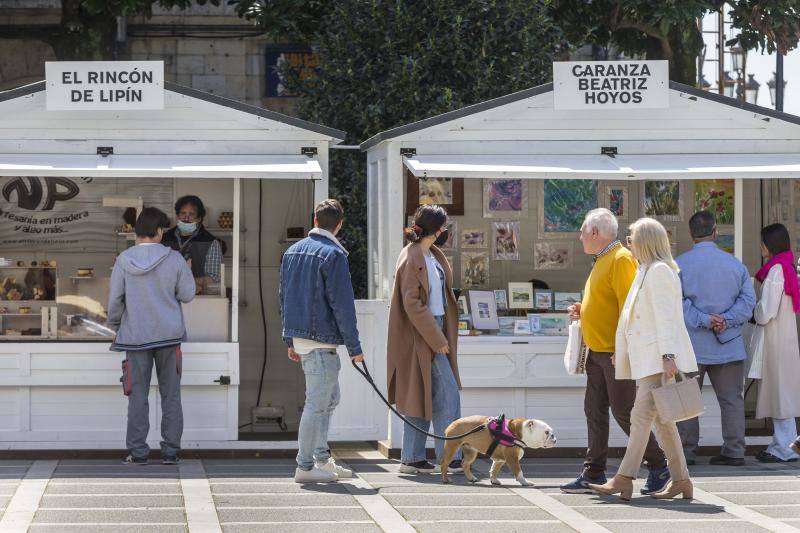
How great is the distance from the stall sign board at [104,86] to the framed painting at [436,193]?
2208 millimetres

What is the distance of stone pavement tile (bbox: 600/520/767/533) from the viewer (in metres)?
7.33

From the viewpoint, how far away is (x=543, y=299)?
11.7 meters

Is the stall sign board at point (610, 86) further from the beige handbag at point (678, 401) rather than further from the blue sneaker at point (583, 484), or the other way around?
the beige handbag at point (678, 401)

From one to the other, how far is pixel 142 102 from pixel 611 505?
4659 mm

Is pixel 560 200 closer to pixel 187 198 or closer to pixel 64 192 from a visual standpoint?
pixel 187 198

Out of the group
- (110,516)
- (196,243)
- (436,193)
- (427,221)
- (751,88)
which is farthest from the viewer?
(751,88)

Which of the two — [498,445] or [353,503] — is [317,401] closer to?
[353,503]

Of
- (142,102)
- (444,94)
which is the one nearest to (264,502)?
(142,102)

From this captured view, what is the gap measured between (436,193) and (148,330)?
2.89 m

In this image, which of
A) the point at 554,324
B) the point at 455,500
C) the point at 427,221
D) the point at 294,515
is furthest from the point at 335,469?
the point at 554,324

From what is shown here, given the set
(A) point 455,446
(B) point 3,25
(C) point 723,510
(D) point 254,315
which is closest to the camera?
(C) point 723,510

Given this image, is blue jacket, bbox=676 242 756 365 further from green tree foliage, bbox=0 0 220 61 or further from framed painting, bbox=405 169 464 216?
green tree foliage, bbox=0 0 220 61

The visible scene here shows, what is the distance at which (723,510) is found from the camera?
8.02 metres

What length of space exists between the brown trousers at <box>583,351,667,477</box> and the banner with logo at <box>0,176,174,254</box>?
4.43m
